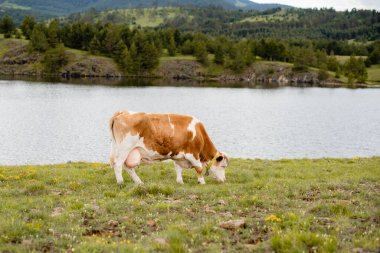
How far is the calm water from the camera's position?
44.2 m

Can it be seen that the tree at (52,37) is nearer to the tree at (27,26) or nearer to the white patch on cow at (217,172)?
the tree at (27,26)

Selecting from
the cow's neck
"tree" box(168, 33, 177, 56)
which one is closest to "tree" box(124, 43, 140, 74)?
"tree" box(168, 33, 177, 56)

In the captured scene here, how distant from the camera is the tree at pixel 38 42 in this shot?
532ft

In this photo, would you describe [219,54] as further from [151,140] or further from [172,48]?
[151,140]

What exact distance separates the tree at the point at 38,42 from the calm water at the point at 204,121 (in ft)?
181

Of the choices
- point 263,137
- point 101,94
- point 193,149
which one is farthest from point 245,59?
point 193,149

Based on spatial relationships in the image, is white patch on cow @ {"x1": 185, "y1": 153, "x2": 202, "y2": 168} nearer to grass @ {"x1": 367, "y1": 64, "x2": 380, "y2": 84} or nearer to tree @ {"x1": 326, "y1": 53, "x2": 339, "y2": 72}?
grass @ {"x1": 367, "y1": 64, "x2": 380, "y2": 84}

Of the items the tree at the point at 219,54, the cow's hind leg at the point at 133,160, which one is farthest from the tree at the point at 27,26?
the cow's hind leg at the point at 133,160

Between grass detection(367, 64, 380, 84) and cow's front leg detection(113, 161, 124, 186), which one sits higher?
cow's front leg detection(113, 161, 124, 186)

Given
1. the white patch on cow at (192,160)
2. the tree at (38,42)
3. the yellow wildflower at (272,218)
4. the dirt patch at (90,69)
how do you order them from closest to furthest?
the yellow wildflower at (272,218)
the white patch on cow at (192,160)
the tree at (38,42)
the dirt patch at (90,69)

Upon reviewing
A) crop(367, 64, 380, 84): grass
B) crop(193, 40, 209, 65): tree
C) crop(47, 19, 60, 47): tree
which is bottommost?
crop(367, 64, 380, 84): grass

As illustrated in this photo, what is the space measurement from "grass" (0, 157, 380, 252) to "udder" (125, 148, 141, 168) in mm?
874

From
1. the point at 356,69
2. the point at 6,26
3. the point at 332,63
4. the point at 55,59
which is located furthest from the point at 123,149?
the point at 332,63

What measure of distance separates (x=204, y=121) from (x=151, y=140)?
1911 inches
